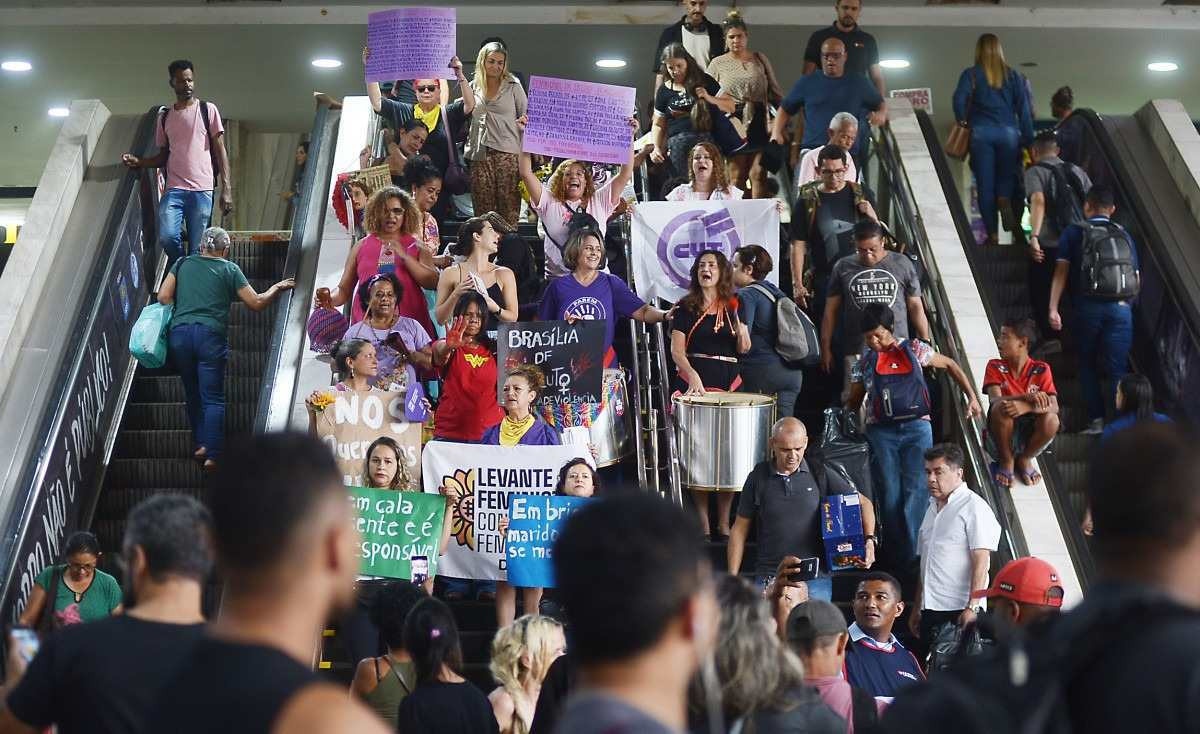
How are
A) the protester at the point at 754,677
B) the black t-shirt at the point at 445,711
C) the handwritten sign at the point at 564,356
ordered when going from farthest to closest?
1. the handwritten sign at the point at 564,356
2. the black t-shirt at the point at 445,711
3. the protester at the point at 754,677

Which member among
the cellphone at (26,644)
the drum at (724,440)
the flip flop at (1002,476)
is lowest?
the cellphone at (26,644)

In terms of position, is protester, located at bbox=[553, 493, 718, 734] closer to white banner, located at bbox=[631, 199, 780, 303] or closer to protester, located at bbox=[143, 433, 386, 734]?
protester, located at bbox=[143, 433, 386, 734]

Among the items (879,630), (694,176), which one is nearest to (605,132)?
(694,176)

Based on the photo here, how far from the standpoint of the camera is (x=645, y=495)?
2799mm

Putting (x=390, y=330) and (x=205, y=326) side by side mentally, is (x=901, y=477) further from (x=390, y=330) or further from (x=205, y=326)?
(x=205, y=326)

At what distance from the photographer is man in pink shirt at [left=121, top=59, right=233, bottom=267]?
39.9 feet

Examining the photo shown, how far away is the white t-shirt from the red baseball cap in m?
2.21

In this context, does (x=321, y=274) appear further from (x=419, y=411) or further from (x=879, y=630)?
(x=879, y=630)

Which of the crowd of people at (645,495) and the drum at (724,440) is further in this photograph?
the drum at (724,440)

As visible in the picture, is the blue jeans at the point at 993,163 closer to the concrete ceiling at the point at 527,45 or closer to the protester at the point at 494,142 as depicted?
the protester at the point at 494,142

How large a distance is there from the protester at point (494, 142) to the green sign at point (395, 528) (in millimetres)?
3938

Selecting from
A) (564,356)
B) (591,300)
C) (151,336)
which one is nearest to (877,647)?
(564,356)

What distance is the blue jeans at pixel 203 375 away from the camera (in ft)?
33.6

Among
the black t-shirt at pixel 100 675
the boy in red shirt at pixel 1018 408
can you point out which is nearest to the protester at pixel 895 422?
the boy in red shirt at pixel 1018 408
